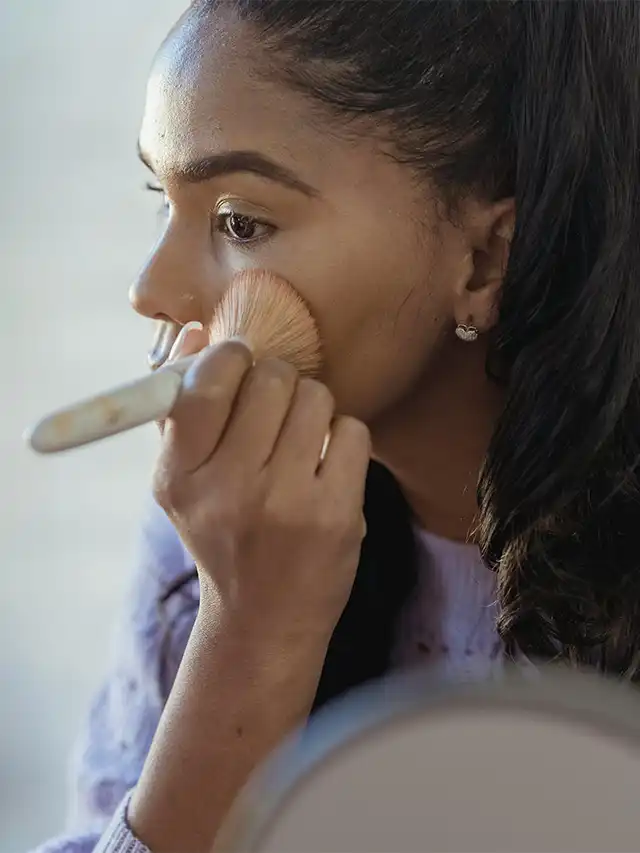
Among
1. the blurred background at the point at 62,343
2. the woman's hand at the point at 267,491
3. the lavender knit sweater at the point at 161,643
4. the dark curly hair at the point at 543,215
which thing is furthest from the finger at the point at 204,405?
the blurred background at the point at 62,343

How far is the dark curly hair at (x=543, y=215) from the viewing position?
0.56m

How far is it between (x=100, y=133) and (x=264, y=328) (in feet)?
2.15

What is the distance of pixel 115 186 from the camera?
1.14 metres

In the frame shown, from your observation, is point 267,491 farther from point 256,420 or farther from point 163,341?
point 163,341

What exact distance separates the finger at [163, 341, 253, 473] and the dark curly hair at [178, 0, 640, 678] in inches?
5.7

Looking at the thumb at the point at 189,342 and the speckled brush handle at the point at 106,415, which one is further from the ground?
the speckled brush handle at the point at 106,415

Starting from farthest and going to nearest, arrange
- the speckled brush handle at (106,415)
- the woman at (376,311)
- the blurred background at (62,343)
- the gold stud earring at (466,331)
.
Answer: the blurred background at (62,343) → the gold stud earring at (466,331) → the woman at (376,311) → the speckled brush handle at (106,415)

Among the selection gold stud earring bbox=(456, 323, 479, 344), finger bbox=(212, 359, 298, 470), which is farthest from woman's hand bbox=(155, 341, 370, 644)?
gold stud earring bbox=(456, 323, 479, 344)

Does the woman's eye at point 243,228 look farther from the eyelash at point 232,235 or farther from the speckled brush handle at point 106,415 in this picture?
the speckled brush handle at point 106,415

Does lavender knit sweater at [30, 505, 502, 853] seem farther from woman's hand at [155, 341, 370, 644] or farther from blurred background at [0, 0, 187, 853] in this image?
blurred background at [0, 0, 187, 853]

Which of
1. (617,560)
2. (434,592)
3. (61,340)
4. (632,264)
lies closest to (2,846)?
(61,340)

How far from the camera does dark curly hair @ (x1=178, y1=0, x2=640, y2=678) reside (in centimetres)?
56

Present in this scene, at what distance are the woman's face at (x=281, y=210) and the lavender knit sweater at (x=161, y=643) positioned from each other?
0.18 meters

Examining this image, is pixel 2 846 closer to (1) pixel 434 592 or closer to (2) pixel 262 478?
(1) pixel 434 592
